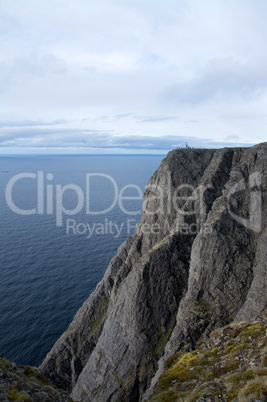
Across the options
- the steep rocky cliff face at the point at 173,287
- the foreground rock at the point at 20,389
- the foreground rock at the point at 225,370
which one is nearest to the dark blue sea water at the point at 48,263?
the steep rocky cliff face at the point at 173,287

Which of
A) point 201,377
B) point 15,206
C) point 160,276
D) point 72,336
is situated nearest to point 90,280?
point 72,336

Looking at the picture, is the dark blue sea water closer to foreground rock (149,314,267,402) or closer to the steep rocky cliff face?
the steep rocky cliff face

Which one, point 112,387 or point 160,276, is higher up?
point 160,276

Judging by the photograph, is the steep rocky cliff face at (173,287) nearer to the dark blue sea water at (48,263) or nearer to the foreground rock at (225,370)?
the foreground rock at (225,370)

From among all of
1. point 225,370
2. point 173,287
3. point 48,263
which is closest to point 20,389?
point 225,370

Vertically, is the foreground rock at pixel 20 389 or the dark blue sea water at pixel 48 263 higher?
the foreground rock at pixel 20 389

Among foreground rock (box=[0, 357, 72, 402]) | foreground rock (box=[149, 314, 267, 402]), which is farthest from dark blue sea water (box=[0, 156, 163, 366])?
foreground rock (box=[149, 314, 267, 402])

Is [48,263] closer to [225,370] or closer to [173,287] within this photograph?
[173,287]

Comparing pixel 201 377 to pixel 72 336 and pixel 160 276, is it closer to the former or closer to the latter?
pixel 160 276
